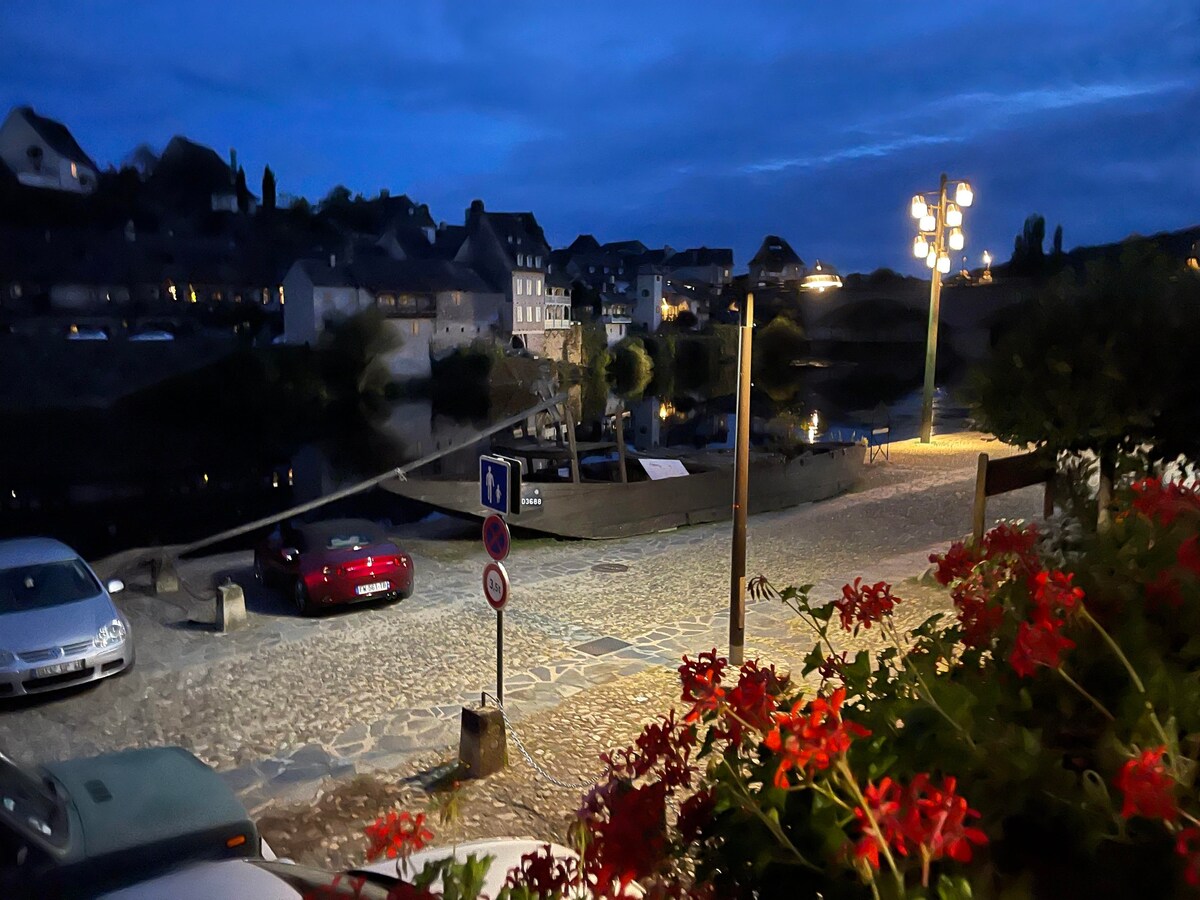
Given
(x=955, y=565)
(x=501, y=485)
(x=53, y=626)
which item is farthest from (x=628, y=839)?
(x=53, y=626)

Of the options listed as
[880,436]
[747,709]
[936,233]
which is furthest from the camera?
[880,436]

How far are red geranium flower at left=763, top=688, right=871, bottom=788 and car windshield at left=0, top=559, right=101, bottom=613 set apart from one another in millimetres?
10048

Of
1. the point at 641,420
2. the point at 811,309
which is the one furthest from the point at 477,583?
the point at 811,309

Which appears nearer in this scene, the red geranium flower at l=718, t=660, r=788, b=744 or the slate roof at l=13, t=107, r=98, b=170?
the red geranium flower at l=718, t=660, r=788, b=744

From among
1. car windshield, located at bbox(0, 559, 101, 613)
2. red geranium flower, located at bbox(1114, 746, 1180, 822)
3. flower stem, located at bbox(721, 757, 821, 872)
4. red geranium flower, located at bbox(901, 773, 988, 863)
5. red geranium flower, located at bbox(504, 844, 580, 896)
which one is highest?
red geranium flower, located at bbox(1114, 746, 1180, 822)

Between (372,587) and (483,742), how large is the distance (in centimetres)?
566

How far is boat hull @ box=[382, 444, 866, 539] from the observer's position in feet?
57.7

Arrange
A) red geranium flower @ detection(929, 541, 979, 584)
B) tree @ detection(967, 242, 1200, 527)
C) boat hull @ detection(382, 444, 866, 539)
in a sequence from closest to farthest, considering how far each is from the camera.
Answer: red geranium flower @ detection(929, 541, 979, 584) < tree @ detection(967, 242, 1200, 527) < boat hull @ detection(382, 444, 866, 539)

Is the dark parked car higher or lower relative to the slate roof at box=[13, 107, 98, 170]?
lower

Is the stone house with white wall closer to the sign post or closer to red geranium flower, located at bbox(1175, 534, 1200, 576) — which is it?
the sign post

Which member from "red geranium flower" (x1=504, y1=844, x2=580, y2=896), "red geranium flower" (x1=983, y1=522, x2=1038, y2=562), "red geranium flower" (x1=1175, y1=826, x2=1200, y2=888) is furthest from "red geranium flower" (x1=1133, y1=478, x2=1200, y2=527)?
"red geranium flower" (x1=504, y1=844, x2=580, y2=896)

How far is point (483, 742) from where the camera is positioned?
7156 millimetres

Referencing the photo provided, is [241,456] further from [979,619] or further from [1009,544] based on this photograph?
[979,619]

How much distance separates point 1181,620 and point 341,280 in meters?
69.8
